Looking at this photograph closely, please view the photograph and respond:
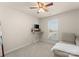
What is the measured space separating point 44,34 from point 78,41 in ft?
6.26

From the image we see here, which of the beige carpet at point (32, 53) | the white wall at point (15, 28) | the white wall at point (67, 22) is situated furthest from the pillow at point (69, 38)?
the white wall at point (15, 28)

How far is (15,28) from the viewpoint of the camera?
3398mm

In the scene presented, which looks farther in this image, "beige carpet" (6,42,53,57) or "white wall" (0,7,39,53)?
"white wall" (0,7,39,53)

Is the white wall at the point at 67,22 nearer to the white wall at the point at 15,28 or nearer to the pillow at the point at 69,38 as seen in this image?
the pillow at the point at 69,38

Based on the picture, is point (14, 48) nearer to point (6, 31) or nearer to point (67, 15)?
point (6, 31)

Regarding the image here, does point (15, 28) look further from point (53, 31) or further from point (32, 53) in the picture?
point (53, 31)

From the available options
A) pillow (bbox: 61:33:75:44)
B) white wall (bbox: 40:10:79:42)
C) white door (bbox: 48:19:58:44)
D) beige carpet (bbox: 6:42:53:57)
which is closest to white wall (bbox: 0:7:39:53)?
beige carpet (bbox: 6:42:53:57)

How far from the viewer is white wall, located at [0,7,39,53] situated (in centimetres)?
300

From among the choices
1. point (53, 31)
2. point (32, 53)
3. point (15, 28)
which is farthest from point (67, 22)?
point (15, 28)

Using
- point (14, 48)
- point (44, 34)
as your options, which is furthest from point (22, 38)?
point (44, 34)

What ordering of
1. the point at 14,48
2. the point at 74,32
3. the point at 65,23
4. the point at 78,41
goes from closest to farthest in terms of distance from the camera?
1. the point at 78,41
2. the point at 14,48
3. the point at 74,32
4. the point at 65,23

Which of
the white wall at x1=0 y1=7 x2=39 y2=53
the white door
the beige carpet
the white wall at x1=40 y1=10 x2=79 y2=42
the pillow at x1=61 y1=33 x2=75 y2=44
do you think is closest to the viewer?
the beige carpet

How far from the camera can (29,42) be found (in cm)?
410

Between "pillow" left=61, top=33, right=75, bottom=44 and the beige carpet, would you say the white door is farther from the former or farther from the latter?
the beige carpet
